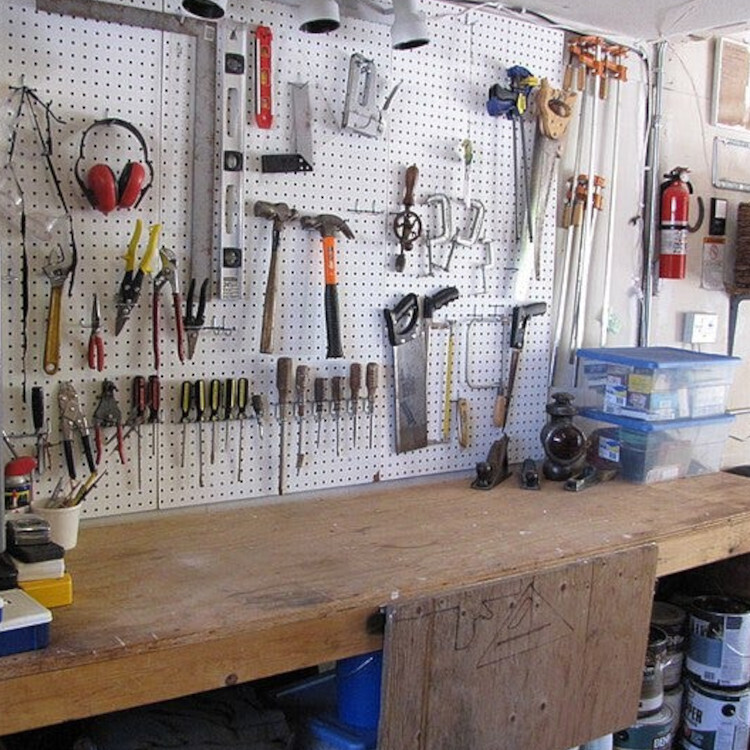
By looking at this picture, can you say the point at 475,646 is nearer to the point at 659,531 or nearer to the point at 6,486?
the point at 659,531

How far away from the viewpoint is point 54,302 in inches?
59.4

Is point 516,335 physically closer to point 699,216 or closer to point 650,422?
point 650,422

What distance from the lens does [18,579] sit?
3.83ft

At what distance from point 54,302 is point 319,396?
1.92ft

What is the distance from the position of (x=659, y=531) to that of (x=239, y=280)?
1.01 metres

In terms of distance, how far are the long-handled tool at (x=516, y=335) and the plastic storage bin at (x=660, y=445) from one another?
219 millimetres

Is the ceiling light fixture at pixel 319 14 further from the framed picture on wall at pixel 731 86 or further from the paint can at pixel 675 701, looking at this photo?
the paint can at pixel 675 701

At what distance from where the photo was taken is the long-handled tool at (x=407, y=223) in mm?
1902

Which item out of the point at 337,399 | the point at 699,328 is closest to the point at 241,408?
the point at 337,399

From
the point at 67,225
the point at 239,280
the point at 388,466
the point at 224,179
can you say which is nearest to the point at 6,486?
the point at 67,225

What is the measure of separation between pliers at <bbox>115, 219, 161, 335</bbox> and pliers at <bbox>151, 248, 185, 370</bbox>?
0.03 m

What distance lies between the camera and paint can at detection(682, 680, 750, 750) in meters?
2.04

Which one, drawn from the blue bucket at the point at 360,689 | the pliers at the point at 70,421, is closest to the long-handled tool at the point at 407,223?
the pliers at the point at 70,421

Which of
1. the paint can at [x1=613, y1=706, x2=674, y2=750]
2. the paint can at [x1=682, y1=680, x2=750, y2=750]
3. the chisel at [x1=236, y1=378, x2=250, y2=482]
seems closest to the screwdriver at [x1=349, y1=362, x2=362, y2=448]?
the chisel at [x1=236, y1=378, x2=250, y2=482]
